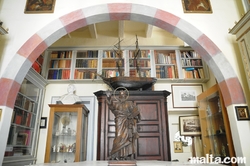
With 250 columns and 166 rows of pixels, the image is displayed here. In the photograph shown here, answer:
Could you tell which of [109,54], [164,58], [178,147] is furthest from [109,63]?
[178,147]

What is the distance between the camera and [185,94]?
3.75m

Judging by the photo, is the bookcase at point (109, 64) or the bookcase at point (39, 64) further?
the bookcase at point (109, 64)

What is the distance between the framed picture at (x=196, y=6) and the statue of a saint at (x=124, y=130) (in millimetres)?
1345

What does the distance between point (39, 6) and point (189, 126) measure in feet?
10.7

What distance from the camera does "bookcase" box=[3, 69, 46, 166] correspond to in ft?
9.15

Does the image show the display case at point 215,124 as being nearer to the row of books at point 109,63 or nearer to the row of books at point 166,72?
the row of books at point 166,72

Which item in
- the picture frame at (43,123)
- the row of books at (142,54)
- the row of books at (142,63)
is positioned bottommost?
the picture frame at (43,123)

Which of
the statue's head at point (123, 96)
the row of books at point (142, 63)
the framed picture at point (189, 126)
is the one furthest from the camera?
the row of books at point (142, 63)

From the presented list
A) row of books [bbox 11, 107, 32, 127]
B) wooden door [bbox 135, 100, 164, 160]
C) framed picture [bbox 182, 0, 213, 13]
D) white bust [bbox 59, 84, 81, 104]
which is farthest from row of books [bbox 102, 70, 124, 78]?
framed picture [bbox 182, 0, 213, 13]

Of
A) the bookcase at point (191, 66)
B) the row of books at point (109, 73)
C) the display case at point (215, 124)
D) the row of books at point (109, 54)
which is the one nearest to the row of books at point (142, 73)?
the row of books at point (109, 73)

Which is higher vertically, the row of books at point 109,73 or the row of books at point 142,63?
the row of books at point 142,63

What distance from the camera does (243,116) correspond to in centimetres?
179

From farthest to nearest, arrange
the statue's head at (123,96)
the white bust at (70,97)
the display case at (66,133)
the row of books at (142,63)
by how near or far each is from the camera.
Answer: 1. the row of books at (142,63)
2. the white bust at (70,97)
3. the display case at (66,133)
4. the statue's head at (123,96)

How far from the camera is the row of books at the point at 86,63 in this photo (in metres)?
3.85
